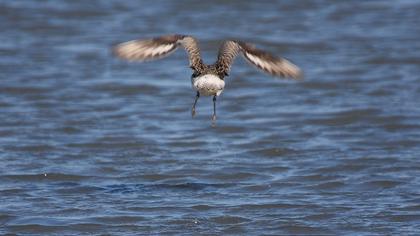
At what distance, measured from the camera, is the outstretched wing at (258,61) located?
8898 millimetres

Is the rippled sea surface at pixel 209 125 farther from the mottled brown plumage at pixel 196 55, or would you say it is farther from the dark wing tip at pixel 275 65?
the dark wing tip at pixel 275 65

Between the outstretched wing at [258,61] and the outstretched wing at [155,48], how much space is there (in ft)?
0.75

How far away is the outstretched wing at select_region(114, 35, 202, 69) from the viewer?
8.75 metres

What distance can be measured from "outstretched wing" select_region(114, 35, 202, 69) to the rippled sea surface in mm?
1055

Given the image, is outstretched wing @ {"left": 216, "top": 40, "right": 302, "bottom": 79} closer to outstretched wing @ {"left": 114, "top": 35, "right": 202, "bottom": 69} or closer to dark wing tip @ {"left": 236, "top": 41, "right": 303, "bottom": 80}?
dark wing tip @ {"left": 236, "top": 41, "right": 303, "bottom": 80}

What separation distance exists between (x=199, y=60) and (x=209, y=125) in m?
3.53

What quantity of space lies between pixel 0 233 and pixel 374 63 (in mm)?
8122

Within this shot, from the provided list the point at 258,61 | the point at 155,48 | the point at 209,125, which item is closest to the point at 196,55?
the point at 155,48

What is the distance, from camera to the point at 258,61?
29.9ft

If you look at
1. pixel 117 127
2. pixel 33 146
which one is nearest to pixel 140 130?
pixel 117 127

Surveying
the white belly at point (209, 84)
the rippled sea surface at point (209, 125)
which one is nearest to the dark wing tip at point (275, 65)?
the white belly at point (209, 84)

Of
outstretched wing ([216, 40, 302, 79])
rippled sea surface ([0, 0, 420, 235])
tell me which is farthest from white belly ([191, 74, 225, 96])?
rippled sea surface ([0, 0, 420, 235])

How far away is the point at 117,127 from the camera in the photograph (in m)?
12.4

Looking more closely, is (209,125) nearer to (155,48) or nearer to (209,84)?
(155,48)
